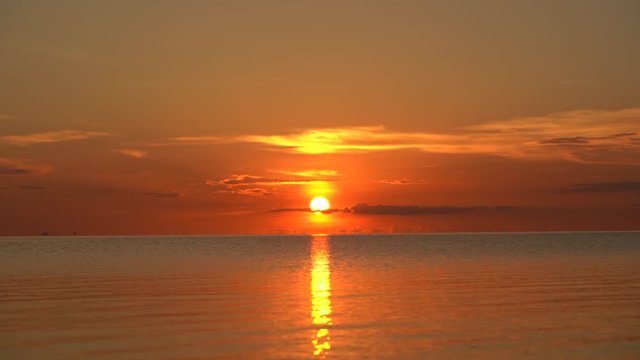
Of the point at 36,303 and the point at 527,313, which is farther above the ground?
the point at 36,303

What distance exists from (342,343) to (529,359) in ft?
20.0

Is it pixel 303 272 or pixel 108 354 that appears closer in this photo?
pixel 108 354

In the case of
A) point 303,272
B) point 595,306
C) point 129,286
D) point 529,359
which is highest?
point 303,272

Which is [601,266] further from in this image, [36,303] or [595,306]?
[36,303]

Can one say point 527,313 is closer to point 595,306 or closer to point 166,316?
point 595,306

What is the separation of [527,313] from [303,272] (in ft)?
110

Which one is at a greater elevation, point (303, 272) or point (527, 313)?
point (303, 272)

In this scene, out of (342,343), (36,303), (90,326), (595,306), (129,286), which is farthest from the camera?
(129,286)

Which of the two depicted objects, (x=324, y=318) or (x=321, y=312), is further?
(x=321, y=312)

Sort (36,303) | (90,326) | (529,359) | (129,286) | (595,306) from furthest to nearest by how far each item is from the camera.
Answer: (129,286)
(36,303)
(595,306)
(90,326)
(529,359)

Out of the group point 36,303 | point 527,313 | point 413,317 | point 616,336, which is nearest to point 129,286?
point 36,303

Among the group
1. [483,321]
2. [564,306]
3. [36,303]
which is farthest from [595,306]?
A: [36,303]

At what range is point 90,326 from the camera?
30.2 metres

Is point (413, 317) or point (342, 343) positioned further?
point (413, 317)
